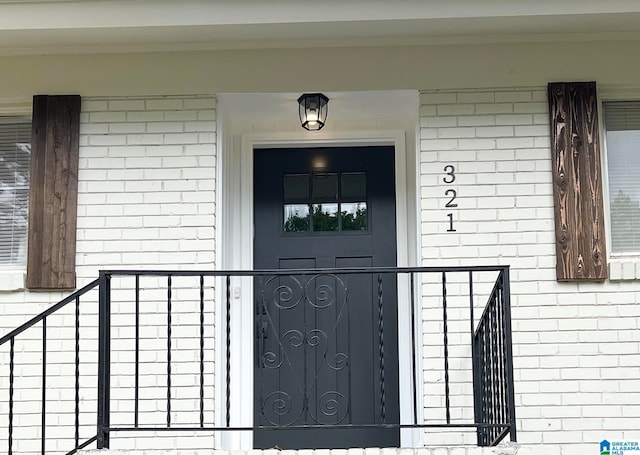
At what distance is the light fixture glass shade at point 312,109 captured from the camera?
5.23m

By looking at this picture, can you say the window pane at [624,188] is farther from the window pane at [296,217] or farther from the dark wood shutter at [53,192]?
the dark wood shutter at [53,192]

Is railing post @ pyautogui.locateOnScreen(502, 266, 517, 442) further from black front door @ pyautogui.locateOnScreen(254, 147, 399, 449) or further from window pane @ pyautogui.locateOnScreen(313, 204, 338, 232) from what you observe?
window pane @ pyautogui.locateOnScreen(313, 204, 338, 232)

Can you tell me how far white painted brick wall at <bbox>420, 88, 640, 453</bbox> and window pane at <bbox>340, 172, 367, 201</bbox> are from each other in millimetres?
705

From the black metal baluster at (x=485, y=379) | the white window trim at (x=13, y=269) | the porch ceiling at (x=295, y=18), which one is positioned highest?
the porch ceiling at (x=295, y=18)

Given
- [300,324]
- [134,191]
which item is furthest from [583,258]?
[134,191]

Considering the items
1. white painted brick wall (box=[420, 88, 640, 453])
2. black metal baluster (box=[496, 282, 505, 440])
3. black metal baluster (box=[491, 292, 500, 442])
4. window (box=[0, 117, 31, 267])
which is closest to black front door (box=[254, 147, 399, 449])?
white painted brick wall (box=[420, 88, 640, 453])

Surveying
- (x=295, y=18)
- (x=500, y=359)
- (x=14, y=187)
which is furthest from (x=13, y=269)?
(x=500, y=359)

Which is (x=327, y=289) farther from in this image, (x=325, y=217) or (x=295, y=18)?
(x=295, y=18)

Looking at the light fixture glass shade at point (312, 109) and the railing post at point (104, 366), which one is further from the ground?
the light fixture glass shade at point (312, 109)

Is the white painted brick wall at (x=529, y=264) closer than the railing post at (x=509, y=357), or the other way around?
the railing post at (x=509, y=357)

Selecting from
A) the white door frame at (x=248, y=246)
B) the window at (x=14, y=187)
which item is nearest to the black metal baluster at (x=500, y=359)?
the white door frame at (x=248, y=246)

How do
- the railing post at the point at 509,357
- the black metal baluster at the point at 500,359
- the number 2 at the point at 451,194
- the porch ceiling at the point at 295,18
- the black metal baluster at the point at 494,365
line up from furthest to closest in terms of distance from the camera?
the number 2 at the point at 451,194
the porch ceiling at the point at 295,18
the black metal baluster at the point at 494,365
the black metal baluster at the point at 500,359
the railing post at the point at 509,357

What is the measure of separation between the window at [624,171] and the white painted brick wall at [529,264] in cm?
34

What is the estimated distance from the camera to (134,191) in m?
5.07
